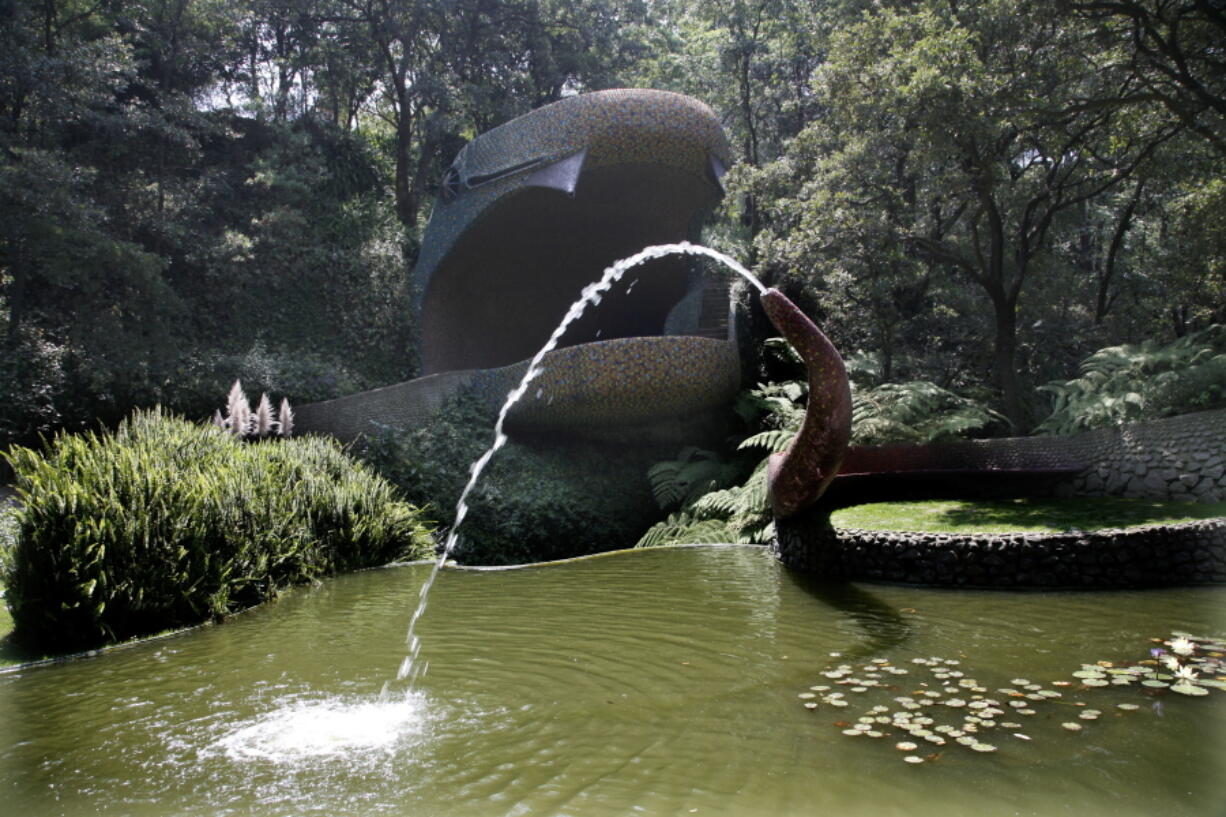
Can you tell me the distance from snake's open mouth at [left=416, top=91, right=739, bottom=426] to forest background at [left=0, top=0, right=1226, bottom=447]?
1.35 meters

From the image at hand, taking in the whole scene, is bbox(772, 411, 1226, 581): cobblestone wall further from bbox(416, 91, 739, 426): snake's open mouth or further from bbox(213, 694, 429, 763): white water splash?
bbox(416, 91, 739, 426): snake's open mouth

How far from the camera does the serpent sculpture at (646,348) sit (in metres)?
5.21

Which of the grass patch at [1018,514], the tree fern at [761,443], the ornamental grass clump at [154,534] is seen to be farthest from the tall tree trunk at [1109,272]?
the ornamental grass clump at [154,534]

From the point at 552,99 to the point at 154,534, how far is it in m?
19.6

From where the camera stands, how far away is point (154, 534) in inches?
193

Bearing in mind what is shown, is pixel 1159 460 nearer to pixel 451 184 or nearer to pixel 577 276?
pixel 451 184

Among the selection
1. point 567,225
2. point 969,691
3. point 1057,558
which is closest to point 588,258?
point 567,225

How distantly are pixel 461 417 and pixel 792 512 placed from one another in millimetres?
5783

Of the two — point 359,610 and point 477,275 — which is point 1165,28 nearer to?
point 359,610

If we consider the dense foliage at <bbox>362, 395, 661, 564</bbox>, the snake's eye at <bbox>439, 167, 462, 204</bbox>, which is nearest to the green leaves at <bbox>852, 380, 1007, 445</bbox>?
the dense foliage at <bbox>362, 395, 661, 564</bbox>

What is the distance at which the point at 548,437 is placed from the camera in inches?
434

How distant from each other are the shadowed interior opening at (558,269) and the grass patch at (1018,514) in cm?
738

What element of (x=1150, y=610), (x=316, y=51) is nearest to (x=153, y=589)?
(x=1150, y=610)

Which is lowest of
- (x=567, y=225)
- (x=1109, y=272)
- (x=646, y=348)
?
(x=646, y=348)
